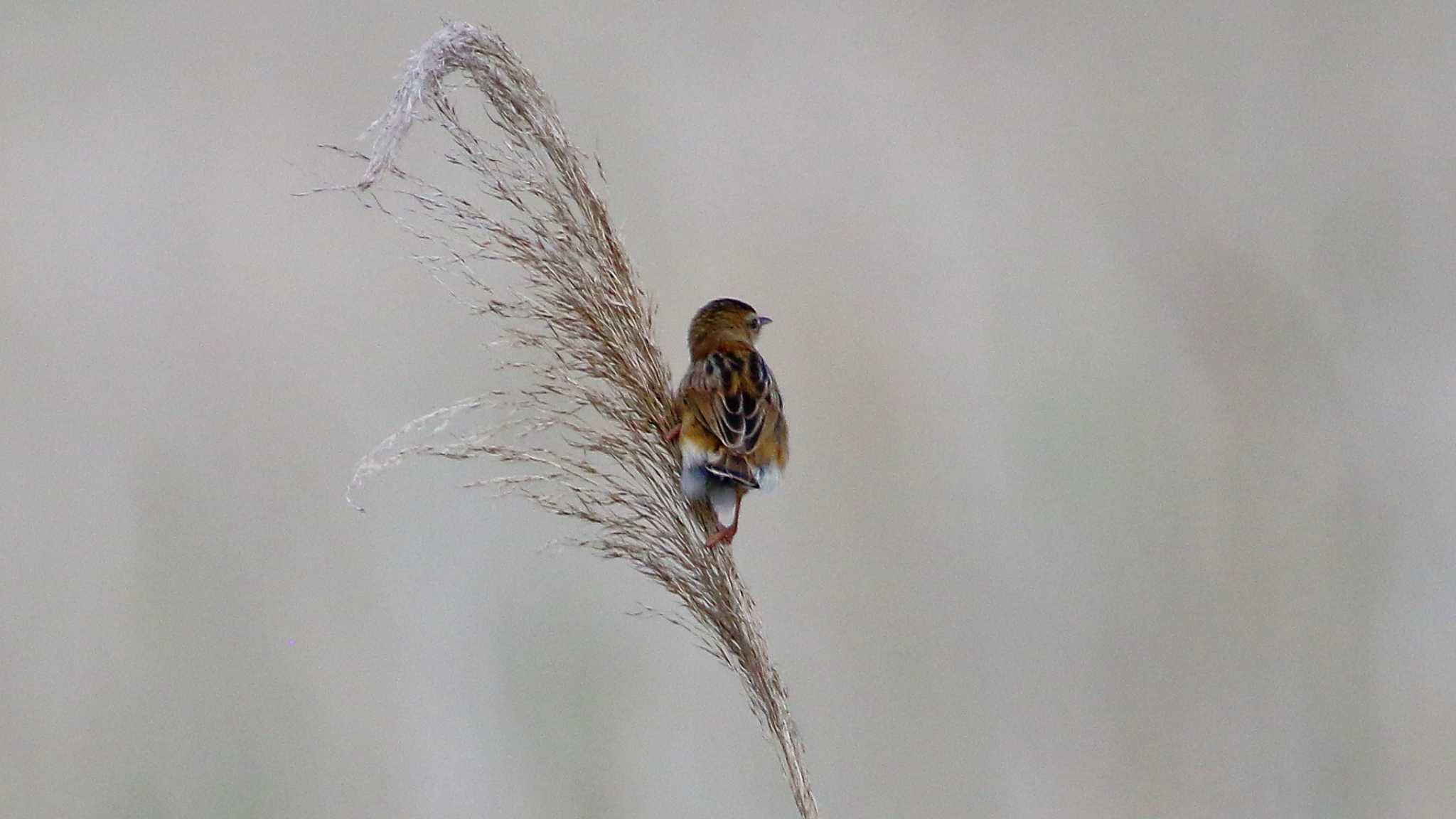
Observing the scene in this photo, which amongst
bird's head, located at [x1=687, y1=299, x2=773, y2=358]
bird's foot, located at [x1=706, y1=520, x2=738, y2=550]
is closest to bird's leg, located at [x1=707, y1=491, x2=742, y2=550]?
bird's foot, located at [x1=706, y1=520, x2=738, y2=550]

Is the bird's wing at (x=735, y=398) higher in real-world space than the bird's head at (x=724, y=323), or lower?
lower

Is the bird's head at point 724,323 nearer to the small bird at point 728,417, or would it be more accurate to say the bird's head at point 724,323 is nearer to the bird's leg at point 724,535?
the small bird at point 728,417

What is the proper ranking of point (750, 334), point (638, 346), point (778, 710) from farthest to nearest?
point (750, 334)
point (638, 346)
point (778, 710)

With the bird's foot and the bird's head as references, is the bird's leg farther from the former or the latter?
the bird's head

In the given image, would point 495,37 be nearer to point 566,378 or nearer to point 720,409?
point 566,378

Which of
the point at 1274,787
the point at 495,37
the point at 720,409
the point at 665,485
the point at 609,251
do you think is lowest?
the point at 1274,787

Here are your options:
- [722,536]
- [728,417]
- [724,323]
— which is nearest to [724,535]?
[722,536]

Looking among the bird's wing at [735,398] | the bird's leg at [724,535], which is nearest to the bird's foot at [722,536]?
the bird's leg at [724,535]

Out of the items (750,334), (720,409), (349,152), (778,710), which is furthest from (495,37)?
(778,710)
